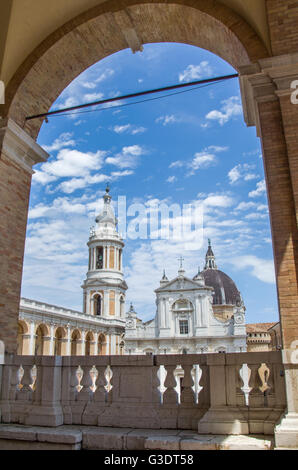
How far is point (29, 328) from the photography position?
1362 inches

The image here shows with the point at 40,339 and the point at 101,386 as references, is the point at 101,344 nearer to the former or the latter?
the point at 40,339

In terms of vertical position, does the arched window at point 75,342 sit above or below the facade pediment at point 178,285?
below

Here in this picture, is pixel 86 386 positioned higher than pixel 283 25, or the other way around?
pixel 283 25

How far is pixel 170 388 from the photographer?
18.5ft

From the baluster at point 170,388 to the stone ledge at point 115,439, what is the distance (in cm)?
42

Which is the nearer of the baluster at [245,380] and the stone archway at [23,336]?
the baluster at [245,380]

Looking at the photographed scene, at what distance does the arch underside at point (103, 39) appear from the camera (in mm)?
7492

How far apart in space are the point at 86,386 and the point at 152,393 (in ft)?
3.57

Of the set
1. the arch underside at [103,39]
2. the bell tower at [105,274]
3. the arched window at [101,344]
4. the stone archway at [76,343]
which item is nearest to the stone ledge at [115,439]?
the arch underside at [103,39]

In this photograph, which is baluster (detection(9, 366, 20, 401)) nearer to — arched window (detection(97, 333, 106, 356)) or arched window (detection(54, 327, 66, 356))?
arched window (detection(54, 327, 66, 356))

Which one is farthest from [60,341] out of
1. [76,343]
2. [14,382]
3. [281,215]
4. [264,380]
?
[281,215]

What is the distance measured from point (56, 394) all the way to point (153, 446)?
6.52 ft

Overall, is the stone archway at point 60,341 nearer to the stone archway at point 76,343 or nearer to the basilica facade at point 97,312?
the basilica facade at point 97,312

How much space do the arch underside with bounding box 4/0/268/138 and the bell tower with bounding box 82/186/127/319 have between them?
43929mm
